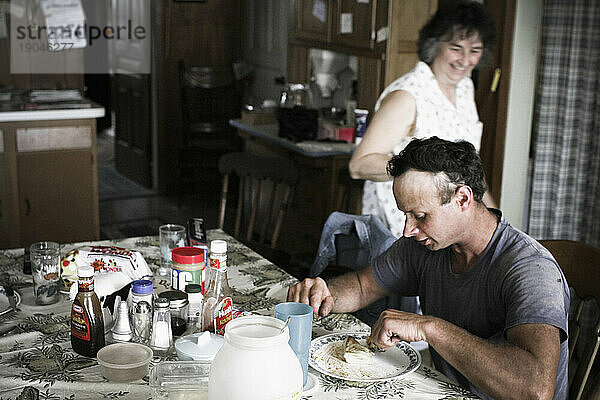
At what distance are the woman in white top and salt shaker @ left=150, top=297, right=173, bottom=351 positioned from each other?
3.83 ft

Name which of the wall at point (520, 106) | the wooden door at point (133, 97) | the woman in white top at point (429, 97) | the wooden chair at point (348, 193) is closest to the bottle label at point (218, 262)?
the woman in white top at point (429, 97)

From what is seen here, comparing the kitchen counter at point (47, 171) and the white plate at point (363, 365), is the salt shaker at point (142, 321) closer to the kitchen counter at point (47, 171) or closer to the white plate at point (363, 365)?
the white plate at point (363, 365)

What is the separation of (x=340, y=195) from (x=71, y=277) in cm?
197

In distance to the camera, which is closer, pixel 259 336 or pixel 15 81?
pixel 259 336

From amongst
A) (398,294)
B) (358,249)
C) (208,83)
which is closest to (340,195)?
(358,249)

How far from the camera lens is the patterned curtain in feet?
11.7

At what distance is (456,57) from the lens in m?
2.69

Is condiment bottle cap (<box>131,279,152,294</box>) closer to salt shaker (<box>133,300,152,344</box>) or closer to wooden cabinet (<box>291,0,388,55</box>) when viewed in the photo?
salt shaker (<box>133,300,152,344</box>)

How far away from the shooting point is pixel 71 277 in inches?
77.9

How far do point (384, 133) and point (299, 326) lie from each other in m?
1.28

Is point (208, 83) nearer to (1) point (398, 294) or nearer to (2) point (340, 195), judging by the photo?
(2) point (340, 195)

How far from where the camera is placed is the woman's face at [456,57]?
8.77 ft

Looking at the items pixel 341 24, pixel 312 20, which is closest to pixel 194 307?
pixel 341 24

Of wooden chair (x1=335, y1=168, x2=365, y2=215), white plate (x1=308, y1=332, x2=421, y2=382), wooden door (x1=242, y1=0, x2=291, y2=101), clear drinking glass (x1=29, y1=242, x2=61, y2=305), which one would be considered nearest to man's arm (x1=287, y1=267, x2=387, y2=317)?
white plate (x1=308, y1=332, x2=421, y2=382)
